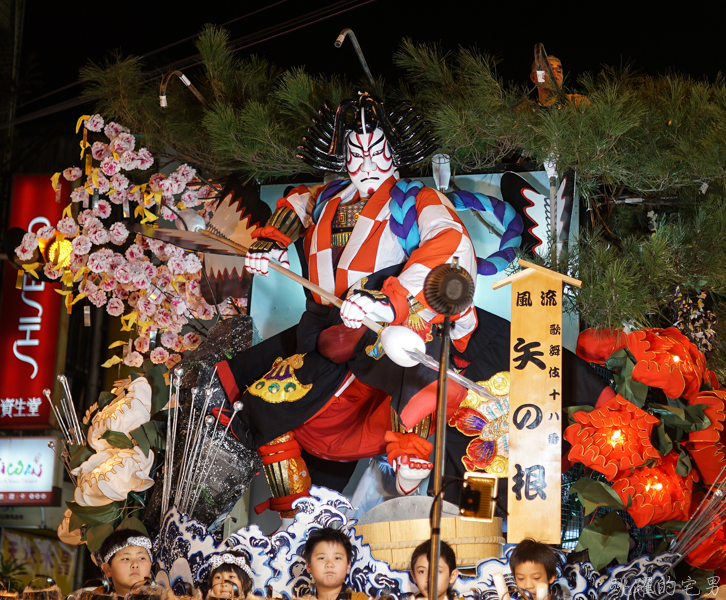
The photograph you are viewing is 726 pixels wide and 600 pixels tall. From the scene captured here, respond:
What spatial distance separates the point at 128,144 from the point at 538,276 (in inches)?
105

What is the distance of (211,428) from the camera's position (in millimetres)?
4047

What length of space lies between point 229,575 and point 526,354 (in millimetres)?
1456

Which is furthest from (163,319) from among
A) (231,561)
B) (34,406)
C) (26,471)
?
(26,471)

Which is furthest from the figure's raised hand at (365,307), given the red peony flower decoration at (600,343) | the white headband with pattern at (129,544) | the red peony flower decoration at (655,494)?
the white headband with pattern at (129,544)

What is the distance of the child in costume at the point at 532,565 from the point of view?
10.9 ft

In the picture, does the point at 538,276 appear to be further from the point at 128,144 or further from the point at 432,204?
the point at 128,144

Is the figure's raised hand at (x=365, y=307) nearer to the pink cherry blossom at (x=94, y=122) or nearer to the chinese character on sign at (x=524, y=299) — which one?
the chinese character on sign at (x=524, y=299)

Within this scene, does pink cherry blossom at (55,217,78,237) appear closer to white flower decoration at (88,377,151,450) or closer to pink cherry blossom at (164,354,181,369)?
pink cherry blossom at (164,354,181,369)

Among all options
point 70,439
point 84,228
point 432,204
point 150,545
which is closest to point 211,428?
point 150,545

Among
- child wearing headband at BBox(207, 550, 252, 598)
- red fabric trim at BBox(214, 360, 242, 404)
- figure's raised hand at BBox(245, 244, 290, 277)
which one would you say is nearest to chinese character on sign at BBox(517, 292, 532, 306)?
figure's raised hand at BBox(245, 244, 290, 277)

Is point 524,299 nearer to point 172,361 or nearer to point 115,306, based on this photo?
point 172,361

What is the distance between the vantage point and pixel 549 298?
359 cm

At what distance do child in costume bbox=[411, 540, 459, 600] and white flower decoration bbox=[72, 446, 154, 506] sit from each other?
57.0 inches

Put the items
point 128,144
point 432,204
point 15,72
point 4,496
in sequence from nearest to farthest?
point 432,204
point 128,144
point 4,496
point 15,72
